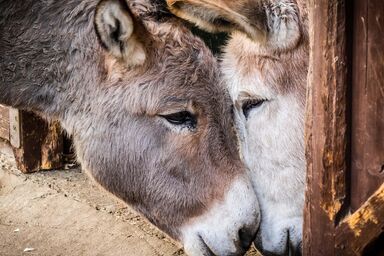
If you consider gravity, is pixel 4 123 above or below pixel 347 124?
below

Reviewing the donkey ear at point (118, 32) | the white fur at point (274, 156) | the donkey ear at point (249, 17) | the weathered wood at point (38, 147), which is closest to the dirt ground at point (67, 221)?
the weathered wood at point (38, 147)

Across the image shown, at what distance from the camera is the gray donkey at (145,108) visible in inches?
145

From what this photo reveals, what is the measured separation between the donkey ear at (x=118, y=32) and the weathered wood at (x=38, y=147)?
112 inches

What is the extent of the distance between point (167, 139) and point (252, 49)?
764 millimetres

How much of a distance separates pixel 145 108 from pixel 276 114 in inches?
28.4

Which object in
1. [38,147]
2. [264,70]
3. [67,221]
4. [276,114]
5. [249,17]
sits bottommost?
[67,221]

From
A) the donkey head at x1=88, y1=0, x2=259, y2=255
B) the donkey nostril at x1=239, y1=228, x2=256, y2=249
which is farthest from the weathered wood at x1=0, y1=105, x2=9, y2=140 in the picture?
the donkey nostril at x1=239, y1=228, x2=256, y2=249

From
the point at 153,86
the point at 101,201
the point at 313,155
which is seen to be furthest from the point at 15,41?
the point at 101,201

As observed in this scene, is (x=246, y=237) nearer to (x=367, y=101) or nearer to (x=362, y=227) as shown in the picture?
(x=362, y=227)

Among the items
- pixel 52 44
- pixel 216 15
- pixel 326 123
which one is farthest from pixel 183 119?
pixel 326 123

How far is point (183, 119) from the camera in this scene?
3711 mm

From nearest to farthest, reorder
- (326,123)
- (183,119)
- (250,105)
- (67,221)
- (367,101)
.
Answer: (367,101)
(326,123)
(183,119)
(250,105)
(67,221)

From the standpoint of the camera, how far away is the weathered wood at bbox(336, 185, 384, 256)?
245 centimetres

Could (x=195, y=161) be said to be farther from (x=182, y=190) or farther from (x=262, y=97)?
(x=262, y=97)
